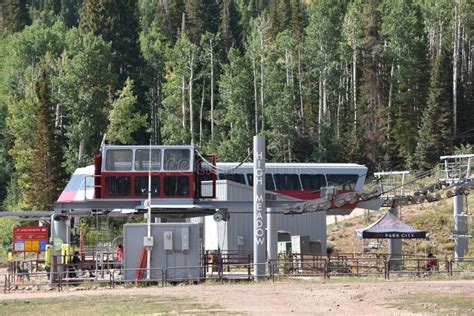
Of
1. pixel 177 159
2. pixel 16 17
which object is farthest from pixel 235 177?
pixel 16 17

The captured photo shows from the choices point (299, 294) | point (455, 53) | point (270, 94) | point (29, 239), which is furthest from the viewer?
point (270, 94)

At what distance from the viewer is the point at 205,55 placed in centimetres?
10025

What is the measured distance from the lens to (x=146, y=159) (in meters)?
46.0

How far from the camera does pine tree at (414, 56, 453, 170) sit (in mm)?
85812

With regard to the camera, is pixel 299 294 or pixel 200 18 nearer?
pixel 299 294

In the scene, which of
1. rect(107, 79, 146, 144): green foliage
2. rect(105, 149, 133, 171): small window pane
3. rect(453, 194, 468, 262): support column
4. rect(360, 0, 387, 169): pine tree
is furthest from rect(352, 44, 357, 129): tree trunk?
rect(105, 149, 133, 171): small window pane

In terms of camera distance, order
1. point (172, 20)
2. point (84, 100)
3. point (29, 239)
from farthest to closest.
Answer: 1. point (172, 20)
2. point (84, 100)
3. point (29, 239)

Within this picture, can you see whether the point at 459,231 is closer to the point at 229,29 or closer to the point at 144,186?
the point at 144,186

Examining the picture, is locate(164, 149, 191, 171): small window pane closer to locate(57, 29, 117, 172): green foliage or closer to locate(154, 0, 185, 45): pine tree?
locate(57, 29, 117, 172): green foliage

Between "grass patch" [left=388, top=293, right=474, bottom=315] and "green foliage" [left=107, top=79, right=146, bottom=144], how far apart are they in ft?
199

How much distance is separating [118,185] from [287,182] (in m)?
24.2

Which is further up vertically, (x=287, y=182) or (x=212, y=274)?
(x=287, y=182)

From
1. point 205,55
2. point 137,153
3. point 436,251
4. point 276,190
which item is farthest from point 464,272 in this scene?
point 205,55

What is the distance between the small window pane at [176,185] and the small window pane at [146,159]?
72 centimetres
